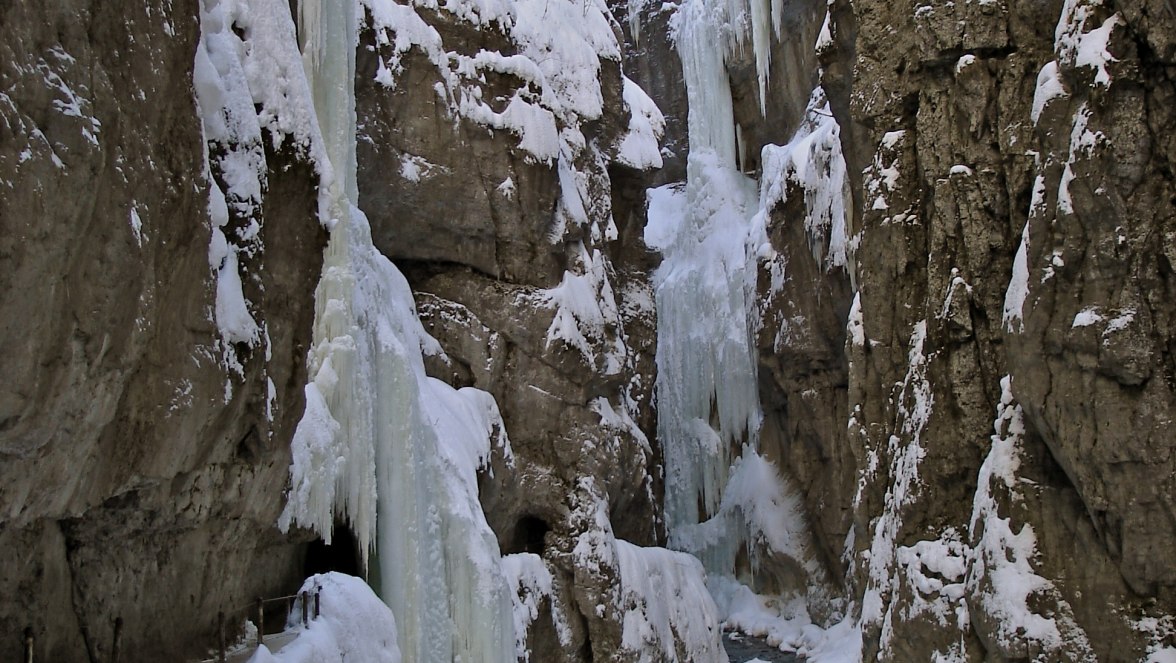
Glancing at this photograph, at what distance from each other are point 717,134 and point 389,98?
1420 centimetres

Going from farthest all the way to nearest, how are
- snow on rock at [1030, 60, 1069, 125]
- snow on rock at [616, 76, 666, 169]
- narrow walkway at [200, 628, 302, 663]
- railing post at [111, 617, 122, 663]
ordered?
1. snow on rock at [616, 76, 666, 169]
2. snow on rock at [1030, 60, 1069, 125]
3. narrow walkway at [200, 628, 302, 663]
4. railing post at [111, 617, 122, 663]

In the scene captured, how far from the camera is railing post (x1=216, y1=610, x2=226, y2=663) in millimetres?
8241

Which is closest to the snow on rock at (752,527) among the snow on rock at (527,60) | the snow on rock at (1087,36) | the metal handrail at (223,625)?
the snow on rock at (527,60)

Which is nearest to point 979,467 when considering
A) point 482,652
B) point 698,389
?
point 482,652

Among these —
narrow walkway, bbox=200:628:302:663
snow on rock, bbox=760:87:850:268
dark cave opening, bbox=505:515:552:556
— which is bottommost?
narrow walkway, bbox=200:628:302:663

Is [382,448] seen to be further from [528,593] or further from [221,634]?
[221,634]

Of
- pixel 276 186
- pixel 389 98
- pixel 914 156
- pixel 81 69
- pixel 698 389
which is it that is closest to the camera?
pixel 81 69

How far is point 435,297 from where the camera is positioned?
17.2m

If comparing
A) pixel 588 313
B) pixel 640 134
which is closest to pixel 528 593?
pixel 588 313

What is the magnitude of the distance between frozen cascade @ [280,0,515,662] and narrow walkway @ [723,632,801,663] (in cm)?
855

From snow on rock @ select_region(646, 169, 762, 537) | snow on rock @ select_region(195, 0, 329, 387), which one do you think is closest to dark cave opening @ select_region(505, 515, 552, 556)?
snow on rock @ select_region(646, 169, 762, 537)

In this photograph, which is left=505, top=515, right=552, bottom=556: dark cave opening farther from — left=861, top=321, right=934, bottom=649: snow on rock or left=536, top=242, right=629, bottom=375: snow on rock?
left=861, top=321, right=934, bottom=649: snow on rock

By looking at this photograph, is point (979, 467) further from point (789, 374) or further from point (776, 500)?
point (776, 500)

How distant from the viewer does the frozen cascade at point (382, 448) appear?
12211 mm
